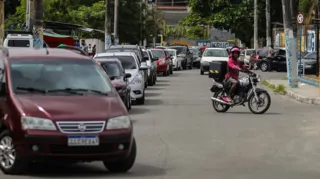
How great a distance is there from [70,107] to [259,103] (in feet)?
37.7

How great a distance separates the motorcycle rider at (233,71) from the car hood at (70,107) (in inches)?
401

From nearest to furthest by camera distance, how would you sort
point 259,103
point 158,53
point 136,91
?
point 259,103, point 136,91, point 158,53

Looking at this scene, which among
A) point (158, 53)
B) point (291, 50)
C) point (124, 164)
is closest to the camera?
point (124, 164)

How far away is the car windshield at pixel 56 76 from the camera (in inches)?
432

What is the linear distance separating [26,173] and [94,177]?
90 cm

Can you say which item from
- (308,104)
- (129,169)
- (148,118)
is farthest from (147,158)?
(308,104)

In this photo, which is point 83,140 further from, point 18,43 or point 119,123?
point 18,43

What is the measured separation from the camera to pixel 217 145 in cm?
1465

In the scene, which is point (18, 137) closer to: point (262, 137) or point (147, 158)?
point (147, 158)

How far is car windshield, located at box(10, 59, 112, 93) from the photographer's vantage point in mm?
10969

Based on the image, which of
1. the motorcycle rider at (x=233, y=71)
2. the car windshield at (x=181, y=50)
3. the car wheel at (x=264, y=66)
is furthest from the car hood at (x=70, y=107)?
the car windshield at (x=181, y=50)

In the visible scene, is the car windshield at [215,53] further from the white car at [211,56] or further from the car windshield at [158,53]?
the car windshield at [158,53]

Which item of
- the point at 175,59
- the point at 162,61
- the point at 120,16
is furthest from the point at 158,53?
the point at 120,16

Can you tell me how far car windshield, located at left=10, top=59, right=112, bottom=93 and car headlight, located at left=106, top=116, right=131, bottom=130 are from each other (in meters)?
0.81
